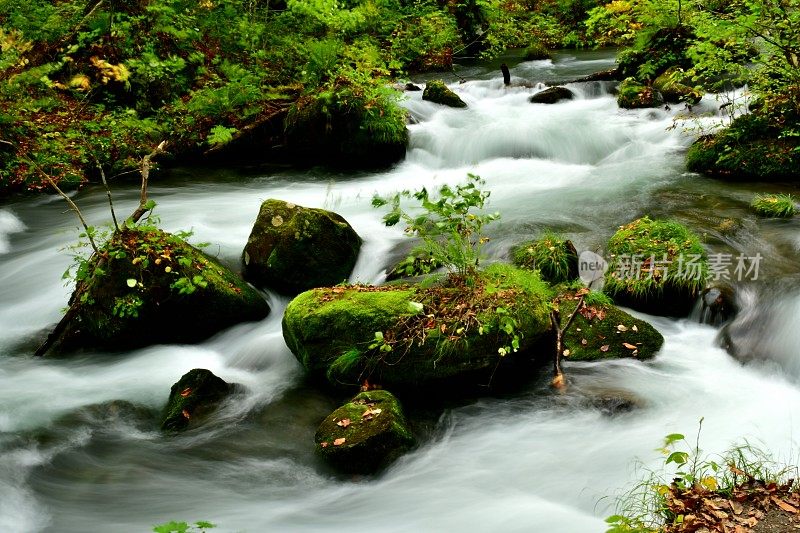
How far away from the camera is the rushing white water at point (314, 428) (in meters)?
4.01

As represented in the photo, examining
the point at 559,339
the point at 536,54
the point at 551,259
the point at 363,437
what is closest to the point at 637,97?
the point at 536,54

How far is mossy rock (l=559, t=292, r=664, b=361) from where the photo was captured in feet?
17.6

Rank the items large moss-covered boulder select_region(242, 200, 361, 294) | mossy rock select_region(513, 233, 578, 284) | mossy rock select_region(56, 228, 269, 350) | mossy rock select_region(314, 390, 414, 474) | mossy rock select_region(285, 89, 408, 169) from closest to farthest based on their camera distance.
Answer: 1. mossy rock select_region(314, 390, 414, 474)
2. mossy rock select_region(56, 228, 269, 350)
3. mossy rock select_region(513, 233, 578, 284)
4. large moss-covered boulder select_region(242, 200, 361, 294)
5. mossy rock select_region(285, 89, 408, 169)

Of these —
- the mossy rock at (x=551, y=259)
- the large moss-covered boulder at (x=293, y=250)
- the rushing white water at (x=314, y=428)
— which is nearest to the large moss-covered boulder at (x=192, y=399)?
the rushing white water at (x=314, y=428)

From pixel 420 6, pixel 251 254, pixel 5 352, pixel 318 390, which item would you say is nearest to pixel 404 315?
pixel 318 390

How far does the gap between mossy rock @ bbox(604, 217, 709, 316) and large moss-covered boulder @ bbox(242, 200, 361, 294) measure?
298 cm

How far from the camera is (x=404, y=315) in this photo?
5.01 meters

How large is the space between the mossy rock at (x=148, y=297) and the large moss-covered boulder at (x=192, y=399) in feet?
3.01

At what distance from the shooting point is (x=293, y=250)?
21.5ft

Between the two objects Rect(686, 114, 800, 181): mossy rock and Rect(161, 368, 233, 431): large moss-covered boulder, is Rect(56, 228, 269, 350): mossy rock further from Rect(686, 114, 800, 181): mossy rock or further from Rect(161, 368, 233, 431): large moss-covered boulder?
Rect(686, 114, 800, 181): mossy rock

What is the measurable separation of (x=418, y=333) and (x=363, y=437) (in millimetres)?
1015

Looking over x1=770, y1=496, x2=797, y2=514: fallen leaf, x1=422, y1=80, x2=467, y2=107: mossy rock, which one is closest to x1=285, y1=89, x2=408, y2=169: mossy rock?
x1=422, y1=80, x2=467, y2=107: mossy rock

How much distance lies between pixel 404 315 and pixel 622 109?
9.26 meters

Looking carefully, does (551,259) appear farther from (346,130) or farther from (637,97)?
(637,97)
